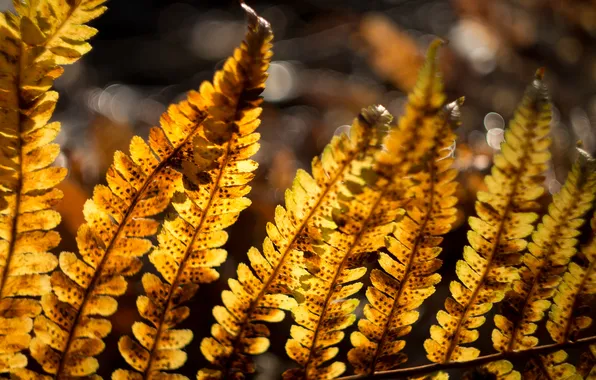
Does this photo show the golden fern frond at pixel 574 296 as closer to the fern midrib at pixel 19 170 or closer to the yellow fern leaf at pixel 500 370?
the yellow fern leaf at pixel 500 370

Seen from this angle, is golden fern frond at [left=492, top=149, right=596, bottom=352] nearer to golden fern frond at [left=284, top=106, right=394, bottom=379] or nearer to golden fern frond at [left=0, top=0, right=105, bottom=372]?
golden fern frond at [left=284, top=106, right=394, bottom=379]

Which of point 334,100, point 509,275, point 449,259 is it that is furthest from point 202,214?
point 334,100

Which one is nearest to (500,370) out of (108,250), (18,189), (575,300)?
(575,300)

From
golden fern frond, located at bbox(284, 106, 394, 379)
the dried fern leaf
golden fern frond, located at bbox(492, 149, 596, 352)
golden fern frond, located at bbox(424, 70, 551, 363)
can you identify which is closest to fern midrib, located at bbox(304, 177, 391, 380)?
golden fern frond, located at bbox(284, 106, 394, 379)

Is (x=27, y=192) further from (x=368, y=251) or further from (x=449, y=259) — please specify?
(x=449, y=259)

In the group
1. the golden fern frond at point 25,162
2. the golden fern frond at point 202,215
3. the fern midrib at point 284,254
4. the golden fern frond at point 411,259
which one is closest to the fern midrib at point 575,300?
the golden fern frond at point 411,259
